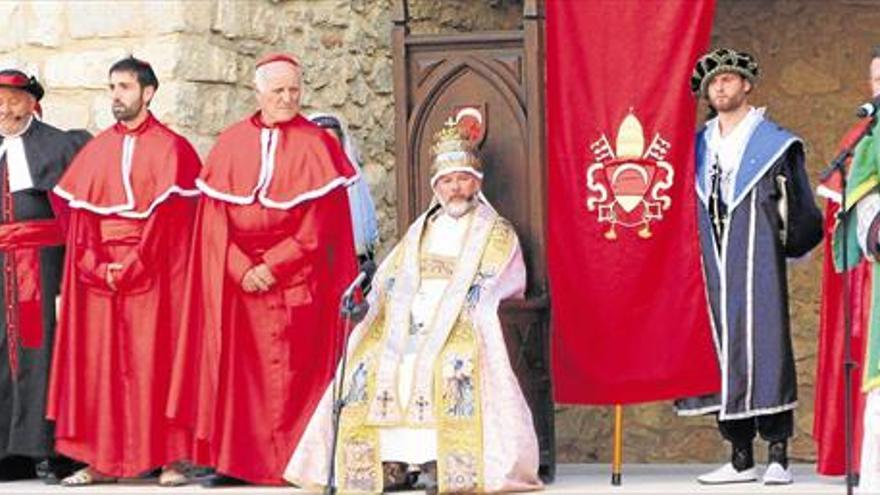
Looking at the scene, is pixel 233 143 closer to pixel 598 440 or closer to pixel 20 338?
pixel 20 338

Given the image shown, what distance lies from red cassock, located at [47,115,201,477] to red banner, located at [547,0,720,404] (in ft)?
5.45

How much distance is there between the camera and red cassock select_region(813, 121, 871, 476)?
10062mm

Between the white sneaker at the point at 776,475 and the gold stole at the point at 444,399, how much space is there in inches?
46.0

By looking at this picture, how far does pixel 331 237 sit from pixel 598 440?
11.3 ft

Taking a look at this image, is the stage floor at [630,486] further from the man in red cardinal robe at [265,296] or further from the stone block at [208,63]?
the stone block at [208,63]

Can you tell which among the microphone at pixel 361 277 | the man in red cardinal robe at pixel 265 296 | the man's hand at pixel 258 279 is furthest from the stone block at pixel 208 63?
the microphone at pixel 361 277

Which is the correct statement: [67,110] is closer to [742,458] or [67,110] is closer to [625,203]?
[625,203]

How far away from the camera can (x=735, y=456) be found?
10359mm

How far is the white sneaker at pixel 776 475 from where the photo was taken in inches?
400

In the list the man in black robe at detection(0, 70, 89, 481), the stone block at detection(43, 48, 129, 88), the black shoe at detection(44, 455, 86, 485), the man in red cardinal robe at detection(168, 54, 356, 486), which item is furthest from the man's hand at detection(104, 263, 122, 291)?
the stone block at detection(43, 48, 129, 88)

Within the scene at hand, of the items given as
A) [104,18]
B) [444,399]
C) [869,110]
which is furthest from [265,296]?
[869,110]

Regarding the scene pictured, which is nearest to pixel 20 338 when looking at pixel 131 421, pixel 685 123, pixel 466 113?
pixel 131 421

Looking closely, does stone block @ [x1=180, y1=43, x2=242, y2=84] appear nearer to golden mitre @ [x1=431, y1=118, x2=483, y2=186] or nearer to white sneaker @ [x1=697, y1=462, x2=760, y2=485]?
golden mitre @ [x1=431, y1=118, x2=483, y2=186]

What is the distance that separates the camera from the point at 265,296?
10742 millimetres
